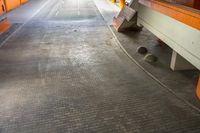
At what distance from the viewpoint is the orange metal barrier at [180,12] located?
3.25 metres

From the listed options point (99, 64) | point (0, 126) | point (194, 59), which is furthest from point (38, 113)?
point (194, 59)

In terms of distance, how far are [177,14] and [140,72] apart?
1.32 metres

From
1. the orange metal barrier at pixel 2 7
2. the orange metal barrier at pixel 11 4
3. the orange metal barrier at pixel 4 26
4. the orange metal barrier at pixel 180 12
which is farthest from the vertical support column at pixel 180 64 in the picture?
the orange metal barrier at pixel 11 4

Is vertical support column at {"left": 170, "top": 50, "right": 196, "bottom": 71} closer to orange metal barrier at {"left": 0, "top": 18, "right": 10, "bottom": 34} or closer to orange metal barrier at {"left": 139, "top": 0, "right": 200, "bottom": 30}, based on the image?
orange metal barrier at {"left": 139, "top": 0, "right": 200, "bottom": 30}

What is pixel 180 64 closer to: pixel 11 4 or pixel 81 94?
pixel 81 94

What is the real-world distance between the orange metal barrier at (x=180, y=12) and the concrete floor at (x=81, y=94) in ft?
3.90

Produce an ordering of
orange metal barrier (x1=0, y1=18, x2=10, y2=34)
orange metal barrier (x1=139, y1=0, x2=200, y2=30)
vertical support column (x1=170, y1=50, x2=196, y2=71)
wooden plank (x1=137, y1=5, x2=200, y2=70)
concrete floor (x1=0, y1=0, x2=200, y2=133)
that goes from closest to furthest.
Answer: concrete floor (x1=0, y1=0, x2=200, y2=133)
orange metal barrier (x1=139, y1=0, x2=200, y2=30)
wooden plank (x1=137, y1=5, x2=200, y2=70)
vertical support column (x1=170, y1=50, x2=196, y2=71)
orange metal barrier (x1=0, y1=18, x2=10, y2=34)

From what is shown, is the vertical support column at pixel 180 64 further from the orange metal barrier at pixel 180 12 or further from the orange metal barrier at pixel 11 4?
the orange metal barrier at pixel 11 4

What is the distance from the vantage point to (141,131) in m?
2.83

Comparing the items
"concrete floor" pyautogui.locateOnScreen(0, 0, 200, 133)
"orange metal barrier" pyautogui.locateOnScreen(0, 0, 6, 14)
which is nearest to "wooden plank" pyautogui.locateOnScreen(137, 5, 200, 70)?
"concrete floor" pyautogui.locateOnScreen(0, 0, 200, 133)

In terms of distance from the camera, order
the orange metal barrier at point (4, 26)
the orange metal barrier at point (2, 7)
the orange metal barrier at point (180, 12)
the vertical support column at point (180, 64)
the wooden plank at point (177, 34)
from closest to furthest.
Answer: the orange metal barrier at point (180, 12), the wooden plank at point (177, 34), the vertical support column at point (180, 64), the orange metal barrier at point (4, 26), the orange metal barrier at point (2, 7)

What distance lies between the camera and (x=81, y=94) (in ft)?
12.2

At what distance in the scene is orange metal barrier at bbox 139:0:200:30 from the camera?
325 cm

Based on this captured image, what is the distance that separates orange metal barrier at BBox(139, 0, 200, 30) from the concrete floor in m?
1.19
